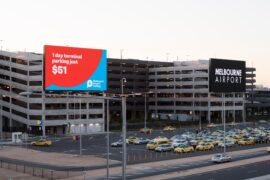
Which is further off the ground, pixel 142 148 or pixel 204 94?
pixel 204 94

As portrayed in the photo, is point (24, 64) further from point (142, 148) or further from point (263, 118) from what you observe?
point (263, 118)

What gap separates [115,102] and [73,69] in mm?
82140

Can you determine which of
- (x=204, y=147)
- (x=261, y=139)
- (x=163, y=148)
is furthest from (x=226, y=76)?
(x=261, y=139)

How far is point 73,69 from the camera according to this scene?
90.0 meters

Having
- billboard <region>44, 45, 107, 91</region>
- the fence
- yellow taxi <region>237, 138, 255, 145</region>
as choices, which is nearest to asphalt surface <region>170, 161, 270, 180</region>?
the fence

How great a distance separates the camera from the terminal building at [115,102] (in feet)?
382

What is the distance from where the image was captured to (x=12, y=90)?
12362 centimetres

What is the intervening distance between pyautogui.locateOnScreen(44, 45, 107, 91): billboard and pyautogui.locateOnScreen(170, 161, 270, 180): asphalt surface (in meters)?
41.0

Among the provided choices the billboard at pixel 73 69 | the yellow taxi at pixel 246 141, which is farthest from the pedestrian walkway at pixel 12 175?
the yellow taxi at pixel 246 141

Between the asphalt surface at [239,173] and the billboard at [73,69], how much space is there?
41.0m

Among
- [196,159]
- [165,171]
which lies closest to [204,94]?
[196,159]

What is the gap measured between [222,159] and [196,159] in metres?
4.65

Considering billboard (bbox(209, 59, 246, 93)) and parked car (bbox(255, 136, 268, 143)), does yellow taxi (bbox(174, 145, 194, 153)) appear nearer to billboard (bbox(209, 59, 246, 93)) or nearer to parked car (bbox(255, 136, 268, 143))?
billboard (bbox(209, 59, 246, 93))

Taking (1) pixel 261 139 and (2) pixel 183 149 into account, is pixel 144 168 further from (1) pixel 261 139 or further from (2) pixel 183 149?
(1) pixel 261 139
